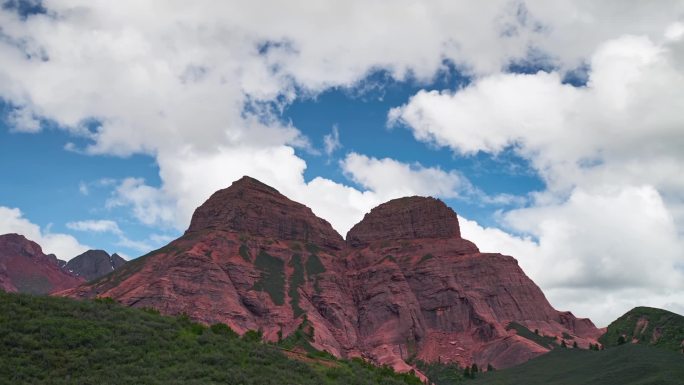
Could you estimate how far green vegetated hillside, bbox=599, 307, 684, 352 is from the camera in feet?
419

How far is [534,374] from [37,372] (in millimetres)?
93154

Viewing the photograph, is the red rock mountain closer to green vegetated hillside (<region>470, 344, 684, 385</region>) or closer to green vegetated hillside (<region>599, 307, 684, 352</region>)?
green vegetated hillside (<region>599, 307, 684, 352</region>)

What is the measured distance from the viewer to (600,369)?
3501 inches

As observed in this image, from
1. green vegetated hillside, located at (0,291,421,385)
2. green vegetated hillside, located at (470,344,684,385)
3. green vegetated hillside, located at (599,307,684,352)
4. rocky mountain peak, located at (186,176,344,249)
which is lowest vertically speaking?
green vegetated hillside, located at (0,291,421,385)

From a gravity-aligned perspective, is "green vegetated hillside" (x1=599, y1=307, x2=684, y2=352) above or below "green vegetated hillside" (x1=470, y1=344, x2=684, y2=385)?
above

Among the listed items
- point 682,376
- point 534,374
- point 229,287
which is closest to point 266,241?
point 229,287

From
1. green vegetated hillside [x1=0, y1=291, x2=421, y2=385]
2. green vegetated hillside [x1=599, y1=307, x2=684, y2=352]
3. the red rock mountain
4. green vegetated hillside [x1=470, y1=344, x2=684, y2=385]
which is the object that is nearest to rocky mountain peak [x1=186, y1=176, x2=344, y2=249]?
the red rock mountain

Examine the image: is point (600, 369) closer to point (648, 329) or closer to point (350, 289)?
point (648, 329)

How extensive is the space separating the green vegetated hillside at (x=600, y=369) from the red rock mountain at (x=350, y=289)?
13700 mm

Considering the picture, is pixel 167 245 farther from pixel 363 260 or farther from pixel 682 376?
pixel 682 376

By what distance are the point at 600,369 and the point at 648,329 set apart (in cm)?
6306

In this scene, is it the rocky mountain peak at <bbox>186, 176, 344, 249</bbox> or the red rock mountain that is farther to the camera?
the rocky mountain peak at <bbox>186, 176, 344, 249</bbox>

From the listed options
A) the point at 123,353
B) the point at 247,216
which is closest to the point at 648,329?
the point at 247,216

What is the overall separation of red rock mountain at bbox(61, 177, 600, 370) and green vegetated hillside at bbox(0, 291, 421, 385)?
9444cm
